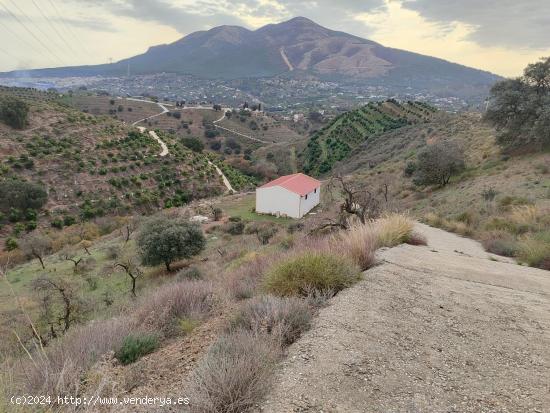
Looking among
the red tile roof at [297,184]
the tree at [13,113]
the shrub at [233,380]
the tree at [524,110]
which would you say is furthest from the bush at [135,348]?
the tree at [13,113]

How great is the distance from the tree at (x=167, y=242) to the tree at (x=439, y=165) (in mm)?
20465

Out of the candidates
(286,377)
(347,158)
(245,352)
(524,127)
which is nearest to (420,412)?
(286,377)

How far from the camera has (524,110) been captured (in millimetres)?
30797

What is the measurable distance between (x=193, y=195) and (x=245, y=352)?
46.9m

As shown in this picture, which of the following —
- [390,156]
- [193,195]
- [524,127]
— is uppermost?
[524,127]

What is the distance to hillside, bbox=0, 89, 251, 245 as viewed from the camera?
128ft

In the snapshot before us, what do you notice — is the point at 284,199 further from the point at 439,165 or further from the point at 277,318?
the point at 277,318

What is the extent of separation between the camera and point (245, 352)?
3482 millimetres

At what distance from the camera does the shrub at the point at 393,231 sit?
8.77 metres

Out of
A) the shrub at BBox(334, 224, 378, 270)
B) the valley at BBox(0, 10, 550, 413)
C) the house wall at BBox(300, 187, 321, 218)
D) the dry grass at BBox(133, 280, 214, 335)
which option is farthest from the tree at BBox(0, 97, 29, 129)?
the shrub at BBox(334, 224, 378, 270)

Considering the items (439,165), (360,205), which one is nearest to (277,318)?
(360,205)

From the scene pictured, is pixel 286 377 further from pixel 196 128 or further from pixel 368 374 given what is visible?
pixel 196 128

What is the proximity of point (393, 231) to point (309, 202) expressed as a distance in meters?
29.1

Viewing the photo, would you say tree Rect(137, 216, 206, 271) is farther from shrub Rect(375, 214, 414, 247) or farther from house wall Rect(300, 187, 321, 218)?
house wall Rect(300, 187, 321, 218)
